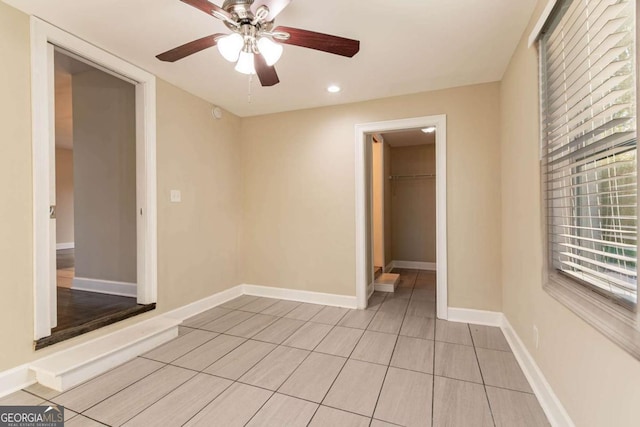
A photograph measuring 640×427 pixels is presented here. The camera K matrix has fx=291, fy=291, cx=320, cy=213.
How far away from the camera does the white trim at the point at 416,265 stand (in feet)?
18.0

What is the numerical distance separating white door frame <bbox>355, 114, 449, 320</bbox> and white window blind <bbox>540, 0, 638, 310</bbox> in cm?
126

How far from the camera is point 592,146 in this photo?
4.11 ft

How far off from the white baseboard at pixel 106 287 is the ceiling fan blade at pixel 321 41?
9.83 feet

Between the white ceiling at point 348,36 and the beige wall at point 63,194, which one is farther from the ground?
the white ceiling at point 348,36

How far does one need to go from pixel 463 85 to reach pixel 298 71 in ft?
5.41

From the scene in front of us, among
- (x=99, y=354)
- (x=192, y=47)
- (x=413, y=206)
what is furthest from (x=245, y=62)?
(x=413, y=206)

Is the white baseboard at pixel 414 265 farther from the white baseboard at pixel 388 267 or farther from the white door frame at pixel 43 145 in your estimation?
the white door frame at pixel 43 145

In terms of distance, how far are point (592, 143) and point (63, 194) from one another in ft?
32.1

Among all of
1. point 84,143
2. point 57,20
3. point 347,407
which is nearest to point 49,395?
point 347,407

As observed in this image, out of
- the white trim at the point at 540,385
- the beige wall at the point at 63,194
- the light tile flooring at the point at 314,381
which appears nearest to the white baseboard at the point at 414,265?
the light tile flooring at the point at 314,381

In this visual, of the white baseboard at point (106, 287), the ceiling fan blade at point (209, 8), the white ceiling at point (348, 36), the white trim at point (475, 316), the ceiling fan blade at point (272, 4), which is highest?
the white ceiling at point (348, 36)

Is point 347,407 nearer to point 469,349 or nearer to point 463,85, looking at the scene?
point 469,349

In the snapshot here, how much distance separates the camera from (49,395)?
1.77 meters

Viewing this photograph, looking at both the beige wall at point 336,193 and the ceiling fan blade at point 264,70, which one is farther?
the beige wall at point 336,193
